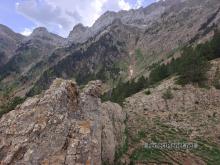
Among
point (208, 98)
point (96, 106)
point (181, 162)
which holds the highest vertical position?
point (208, 98)

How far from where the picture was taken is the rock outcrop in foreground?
787 inches

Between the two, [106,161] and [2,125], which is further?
[106,161]

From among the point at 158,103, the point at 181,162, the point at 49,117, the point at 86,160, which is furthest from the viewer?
the point at 158,103

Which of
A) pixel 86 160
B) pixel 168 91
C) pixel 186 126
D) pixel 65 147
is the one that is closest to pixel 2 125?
pixel 65 147

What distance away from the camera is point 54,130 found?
21438 millimetres

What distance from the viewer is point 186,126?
139 ft

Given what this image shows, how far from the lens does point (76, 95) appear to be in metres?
25.8

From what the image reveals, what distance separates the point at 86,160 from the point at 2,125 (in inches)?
239

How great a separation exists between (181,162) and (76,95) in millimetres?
12332

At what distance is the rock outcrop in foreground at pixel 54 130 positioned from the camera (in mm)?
20000

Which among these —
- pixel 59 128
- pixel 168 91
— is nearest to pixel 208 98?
pixel 168 91

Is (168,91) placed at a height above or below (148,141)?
above

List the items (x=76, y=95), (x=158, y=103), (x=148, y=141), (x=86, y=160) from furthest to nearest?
1. (x=158, y=103)
2. (x=148, y=141)
3. (x=76, y=95)
4. (x=86, y=160)

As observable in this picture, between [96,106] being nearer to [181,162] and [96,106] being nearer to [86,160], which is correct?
[86,160]
